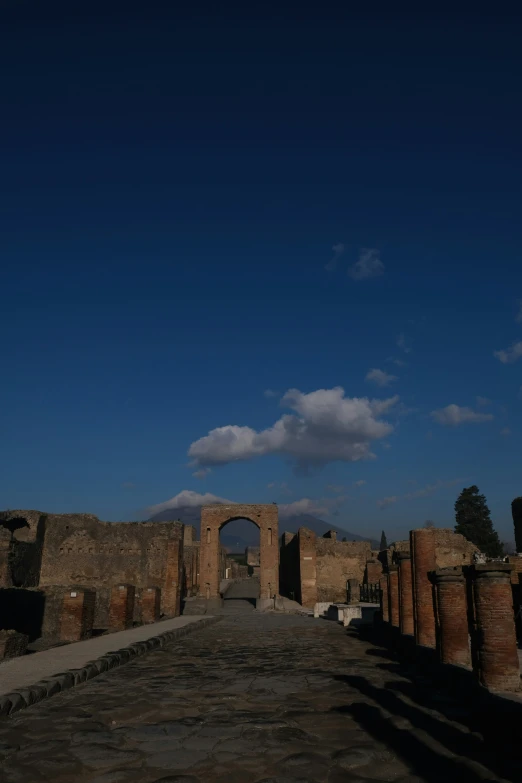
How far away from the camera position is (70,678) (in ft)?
22.3

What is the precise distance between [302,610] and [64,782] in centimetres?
2173

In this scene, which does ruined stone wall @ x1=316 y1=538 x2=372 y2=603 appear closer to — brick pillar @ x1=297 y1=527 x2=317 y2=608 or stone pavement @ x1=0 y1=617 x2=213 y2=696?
brick pillar @ x1=297 y1=527 x2=317 y2=608

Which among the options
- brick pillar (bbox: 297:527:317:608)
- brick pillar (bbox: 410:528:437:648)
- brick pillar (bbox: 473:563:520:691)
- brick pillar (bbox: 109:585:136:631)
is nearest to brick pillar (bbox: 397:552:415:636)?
brick pillar (bbox: 410:528:437:648)

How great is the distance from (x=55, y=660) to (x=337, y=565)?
75.1 ft

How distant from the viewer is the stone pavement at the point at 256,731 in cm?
379

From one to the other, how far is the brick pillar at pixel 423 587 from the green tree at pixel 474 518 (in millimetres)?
38158

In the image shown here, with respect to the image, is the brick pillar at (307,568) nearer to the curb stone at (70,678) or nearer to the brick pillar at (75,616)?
the curb stone at (70,678)

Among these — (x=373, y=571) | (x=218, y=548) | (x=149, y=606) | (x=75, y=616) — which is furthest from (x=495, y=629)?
(x=218, y=548)

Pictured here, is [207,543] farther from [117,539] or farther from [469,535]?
[469,535]

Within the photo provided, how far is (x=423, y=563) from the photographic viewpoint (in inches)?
391

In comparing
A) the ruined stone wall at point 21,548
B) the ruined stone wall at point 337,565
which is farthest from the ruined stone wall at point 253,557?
the ruined stone wall at point 21,548

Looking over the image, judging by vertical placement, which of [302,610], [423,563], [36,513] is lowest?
[302,610]

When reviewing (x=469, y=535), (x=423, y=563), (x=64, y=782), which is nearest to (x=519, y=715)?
(x=64, y=782)

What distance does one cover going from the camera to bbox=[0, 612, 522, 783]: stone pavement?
379 centimetres
